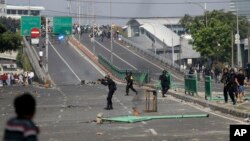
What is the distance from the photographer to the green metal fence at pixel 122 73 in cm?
6631

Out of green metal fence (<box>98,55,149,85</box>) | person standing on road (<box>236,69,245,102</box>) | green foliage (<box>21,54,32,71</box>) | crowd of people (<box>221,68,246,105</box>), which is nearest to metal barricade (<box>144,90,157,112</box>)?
crowd of people (<box>221,68,246,105</box>)

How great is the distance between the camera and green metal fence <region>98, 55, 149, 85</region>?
6631 cm

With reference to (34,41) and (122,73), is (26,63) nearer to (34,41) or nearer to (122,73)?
(34,41)

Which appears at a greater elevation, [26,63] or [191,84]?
[26,63]

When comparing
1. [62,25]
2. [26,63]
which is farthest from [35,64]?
[62,25]

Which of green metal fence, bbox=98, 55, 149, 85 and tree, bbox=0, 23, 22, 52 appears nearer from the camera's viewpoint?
tree, bbox=0, 23, 22, 52

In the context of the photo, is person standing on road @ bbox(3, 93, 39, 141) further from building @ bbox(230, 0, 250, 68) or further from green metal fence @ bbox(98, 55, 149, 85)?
building @ bbox(230, 0, 250, 68)

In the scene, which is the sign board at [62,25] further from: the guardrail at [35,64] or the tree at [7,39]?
the tree at [7,39]

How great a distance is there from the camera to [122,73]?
83250 millimetres

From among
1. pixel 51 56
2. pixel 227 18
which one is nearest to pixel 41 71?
pixel 51 56

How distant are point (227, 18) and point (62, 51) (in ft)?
93.7

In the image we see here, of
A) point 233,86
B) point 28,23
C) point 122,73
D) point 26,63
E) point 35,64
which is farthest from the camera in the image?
point 26,63

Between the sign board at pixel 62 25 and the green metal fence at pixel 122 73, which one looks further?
the sign board at pixel 62 25

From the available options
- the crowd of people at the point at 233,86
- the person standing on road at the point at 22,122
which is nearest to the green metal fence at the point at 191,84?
the crowd of people at the point at 233,86
